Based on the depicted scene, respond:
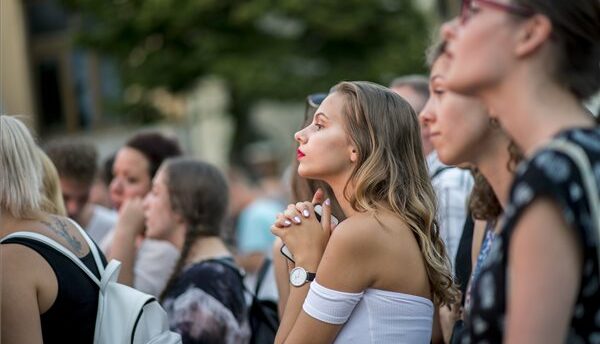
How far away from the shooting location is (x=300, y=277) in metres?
3.14

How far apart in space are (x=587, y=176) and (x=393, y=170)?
1.30 m

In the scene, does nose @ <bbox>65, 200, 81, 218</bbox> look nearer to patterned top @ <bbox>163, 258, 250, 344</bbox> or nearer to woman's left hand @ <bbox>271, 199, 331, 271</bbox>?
patterned top @ <bbox>163, 258, 250, 344</bbox>

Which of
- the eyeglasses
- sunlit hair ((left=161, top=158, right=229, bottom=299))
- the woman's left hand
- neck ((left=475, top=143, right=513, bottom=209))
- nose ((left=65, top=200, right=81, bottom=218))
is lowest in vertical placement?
nose ((left=65, top=200, right=81, bottom=218))

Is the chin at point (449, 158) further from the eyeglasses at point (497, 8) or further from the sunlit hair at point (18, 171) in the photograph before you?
the sunlit hair at point (18, 171)

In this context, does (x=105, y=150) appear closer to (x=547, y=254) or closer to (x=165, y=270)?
(x=165, y=270)

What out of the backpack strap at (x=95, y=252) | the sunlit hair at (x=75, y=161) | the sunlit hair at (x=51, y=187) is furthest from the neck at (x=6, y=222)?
the sunlit hair at (x=75, y=161)

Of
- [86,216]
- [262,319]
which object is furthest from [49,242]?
[86,216]

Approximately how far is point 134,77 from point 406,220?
19.7m

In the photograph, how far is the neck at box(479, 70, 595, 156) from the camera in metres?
2.07

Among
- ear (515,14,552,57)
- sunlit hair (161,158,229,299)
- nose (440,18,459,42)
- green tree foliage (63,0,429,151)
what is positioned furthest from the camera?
green tree foliage (63,0,429,151)

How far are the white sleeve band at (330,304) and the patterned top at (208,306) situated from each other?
4.39 feet

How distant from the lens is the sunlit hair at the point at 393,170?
10.3 feet

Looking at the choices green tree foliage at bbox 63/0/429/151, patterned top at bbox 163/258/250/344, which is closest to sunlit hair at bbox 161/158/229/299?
patterned top at bbox 163/258/250/344

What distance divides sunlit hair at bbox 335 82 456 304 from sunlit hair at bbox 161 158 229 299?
1.52 metres
